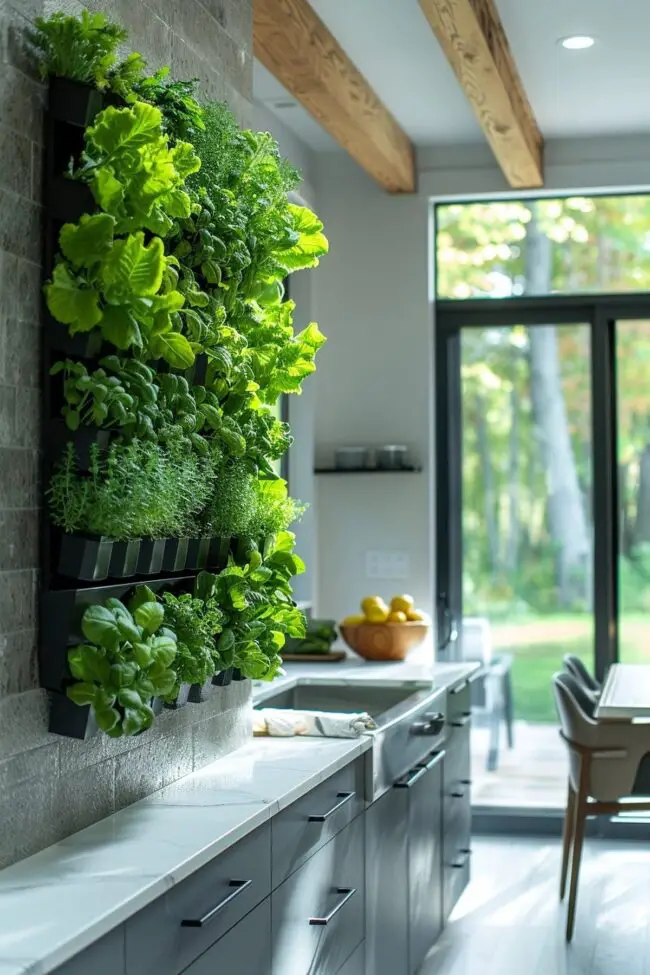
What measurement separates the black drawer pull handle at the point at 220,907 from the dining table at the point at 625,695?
1.75m

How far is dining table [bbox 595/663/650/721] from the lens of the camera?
3.73 meters

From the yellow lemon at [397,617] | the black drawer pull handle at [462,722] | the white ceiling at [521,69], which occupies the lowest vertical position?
the black drawer pull handle at [462,722]

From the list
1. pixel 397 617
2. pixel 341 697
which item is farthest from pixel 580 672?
pixel 341 697

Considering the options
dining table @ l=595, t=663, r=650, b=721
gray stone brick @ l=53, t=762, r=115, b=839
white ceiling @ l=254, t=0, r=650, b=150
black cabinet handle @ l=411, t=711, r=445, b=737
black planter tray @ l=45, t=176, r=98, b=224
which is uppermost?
white ceiling @ l=254, t=0, r=650, b=150

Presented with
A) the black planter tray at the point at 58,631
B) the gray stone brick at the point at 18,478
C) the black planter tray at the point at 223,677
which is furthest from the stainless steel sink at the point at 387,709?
the gray stone brick at the point at 18,478

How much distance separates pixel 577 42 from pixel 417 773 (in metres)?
2.38

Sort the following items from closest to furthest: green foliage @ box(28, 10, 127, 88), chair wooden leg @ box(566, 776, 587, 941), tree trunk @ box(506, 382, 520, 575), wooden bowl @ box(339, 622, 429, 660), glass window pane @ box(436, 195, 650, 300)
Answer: green foliage @ box(28, 10, 127, 88) < chair wooden leg @ box(566, 776, 587, 941) < wooden bowl @ box(339, 622, 429, 660) < glass window pane @ box(436, 195, 650, 300) < tree trunk @ box(506, 382, 520, 575)

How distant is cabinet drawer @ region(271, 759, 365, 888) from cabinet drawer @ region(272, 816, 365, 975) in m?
0.03

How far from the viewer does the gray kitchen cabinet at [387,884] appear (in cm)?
317

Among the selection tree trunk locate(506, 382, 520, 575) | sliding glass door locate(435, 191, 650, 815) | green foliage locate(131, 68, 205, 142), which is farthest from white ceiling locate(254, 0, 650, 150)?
green foliage locate(131, 68, 205, 142)

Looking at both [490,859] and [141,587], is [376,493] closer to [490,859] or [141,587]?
[490,859]

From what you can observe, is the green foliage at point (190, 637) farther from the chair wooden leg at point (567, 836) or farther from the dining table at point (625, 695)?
the chair wooden leg at point (567, 836)

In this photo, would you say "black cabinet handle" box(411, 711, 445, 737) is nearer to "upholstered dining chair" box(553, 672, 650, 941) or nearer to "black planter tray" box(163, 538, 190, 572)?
"upholstered dining chair" box(553, 672, 650, 941)

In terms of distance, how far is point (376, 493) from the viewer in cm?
547
